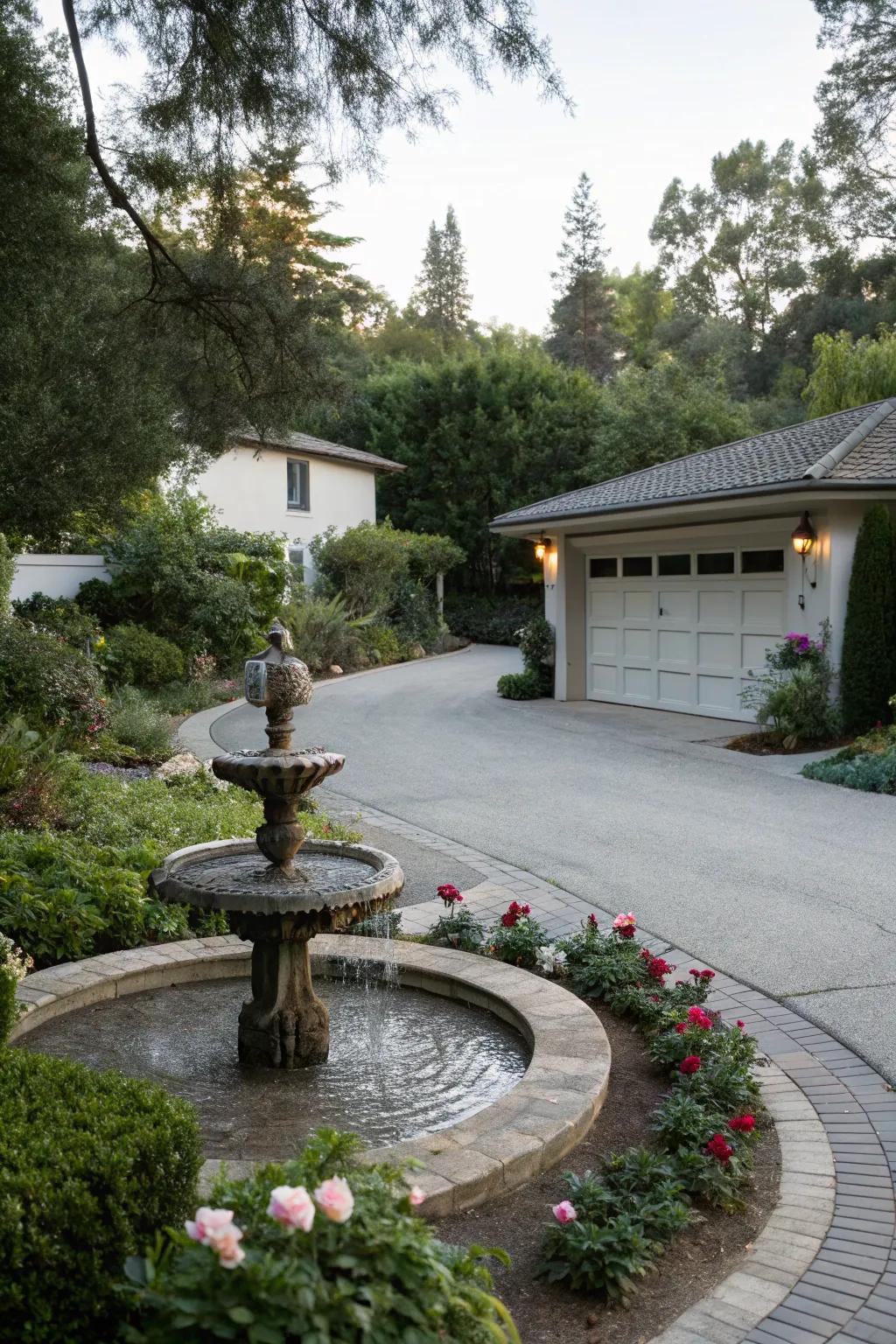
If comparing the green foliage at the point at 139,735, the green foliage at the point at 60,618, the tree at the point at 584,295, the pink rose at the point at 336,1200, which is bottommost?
the green foliage at the point at 139,735

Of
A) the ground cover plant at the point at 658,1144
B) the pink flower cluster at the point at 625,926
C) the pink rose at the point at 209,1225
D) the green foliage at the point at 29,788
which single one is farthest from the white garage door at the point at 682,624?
the pink rose at the point at 209,1225

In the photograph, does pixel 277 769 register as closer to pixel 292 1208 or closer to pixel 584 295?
pixel 292 1208

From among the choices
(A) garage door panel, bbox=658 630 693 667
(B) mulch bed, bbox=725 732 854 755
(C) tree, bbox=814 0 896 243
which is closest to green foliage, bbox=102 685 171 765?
(B) mulch bed, bbox=725 732 854 755

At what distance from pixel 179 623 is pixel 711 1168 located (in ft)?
56.1

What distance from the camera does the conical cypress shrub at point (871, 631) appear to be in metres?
13.3

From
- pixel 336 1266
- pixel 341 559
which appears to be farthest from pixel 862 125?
pixel 336 1266

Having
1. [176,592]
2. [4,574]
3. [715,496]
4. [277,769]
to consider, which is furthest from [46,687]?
[715,496]

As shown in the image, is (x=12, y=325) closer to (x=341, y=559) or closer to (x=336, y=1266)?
(x=336, y=1266)

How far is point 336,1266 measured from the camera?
2039 mm

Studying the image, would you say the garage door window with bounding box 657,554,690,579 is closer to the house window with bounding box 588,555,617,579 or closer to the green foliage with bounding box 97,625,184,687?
the house window with bounding box 588,555,617,579

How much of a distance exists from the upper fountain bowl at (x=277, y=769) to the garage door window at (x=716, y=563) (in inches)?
482

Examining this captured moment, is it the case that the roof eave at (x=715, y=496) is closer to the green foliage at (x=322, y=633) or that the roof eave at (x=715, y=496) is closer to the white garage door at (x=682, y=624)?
the white garage door at (x=682, y=624)

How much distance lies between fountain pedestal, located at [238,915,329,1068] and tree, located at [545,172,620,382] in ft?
164

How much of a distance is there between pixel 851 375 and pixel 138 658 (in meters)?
17.7
